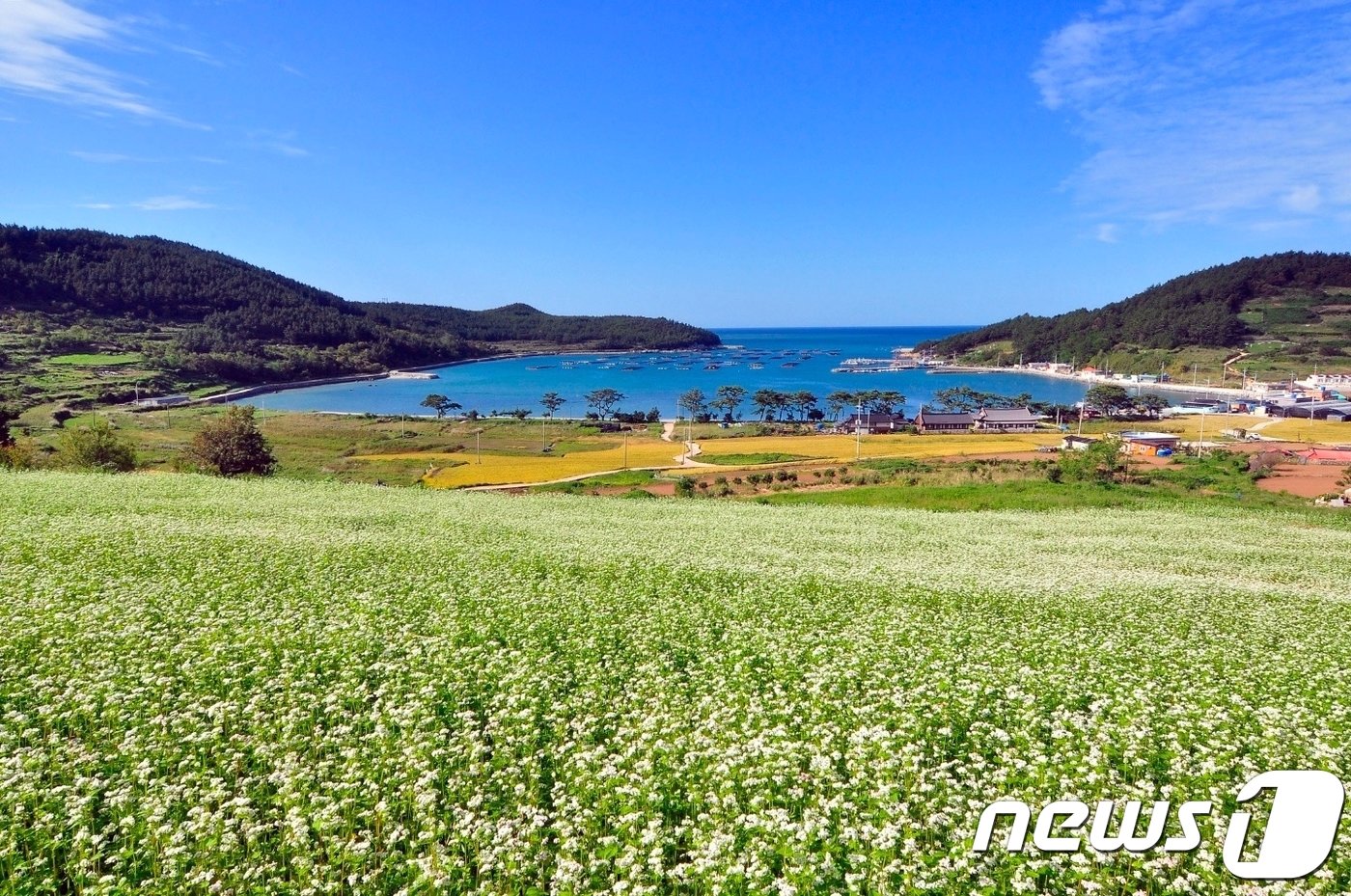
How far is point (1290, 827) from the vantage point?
7.00 metres

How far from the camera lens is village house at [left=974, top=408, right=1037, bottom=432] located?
113 metres

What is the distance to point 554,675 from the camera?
34.8ft

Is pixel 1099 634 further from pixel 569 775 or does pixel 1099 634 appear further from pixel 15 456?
pixel 15 456

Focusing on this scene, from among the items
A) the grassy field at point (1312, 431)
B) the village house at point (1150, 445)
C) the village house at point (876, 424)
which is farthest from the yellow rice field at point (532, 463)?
the grassy field at point (1312, 431)

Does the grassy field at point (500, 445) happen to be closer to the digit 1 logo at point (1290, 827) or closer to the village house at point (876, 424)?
the village house at point (876, 424)

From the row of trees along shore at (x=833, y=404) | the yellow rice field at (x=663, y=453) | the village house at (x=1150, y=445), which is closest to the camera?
the yellow rice field at (x=663, y=453)

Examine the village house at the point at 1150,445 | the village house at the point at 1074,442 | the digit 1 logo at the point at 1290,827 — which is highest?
the digit 1 logo at the point at 1290,827

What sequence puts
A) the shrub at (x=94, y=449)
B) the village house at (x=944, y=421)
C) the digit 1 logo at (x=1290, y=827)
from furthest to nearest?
1. the village house at (x=944, y=421)
2. the shrub at (x=94, y=449)
3. the digit 1 logo at (x=1290, y=827)

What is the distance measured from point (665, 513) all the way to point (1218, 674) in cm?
2425

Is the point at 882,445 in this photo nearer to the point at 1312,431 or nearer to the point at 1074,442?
the point at 1074,442

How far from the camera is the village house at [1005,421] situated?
371 feet

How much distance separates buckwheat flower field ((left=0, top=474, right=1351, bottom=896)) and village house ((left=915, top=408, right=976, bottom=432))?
320ft

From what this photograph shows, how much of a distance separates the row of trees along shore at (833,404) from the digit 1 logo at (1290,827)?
11993 cm

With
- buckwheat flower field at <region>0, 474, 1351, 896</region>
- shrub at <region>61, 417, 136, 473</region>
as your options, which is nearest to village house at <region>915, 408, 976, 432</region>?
buckwheat flower field at <region>0, 474, 1351, 896</region>
